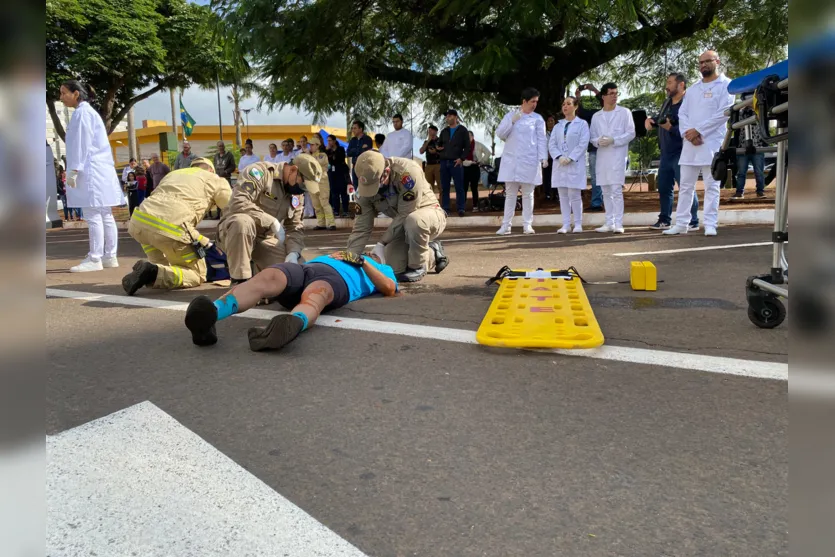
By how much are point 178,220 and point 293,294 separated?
2253 millimetres

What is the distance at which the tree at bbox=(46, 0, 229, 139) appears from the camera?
21.7 m

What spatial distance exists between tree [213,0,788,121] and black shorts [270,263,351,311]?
236 inches

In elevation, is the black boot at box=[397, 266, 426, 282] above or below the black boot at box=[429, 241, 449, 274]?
below

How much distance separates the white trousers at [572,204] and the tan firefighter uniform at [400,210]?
409cm

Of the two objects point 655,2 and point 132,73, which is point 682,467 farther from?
point 132,73

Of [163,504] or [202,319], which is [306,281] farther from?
[163,504]

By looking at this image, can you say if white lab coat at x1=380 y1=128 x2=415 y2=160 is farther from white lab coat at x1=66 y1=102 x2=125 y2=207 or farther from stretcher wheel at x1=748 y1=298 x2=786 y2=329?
stretcher wheel at x1=748 y1=298 x2=786 y2=329

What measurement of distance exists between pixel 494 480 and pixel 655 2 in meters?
10.8

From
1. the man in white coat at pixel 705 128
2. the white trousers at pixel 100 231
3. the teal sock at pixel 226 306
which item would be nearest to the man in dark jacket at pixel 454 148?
the man in white coat at pixel 705 128

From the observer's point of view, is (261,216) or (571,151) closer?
(261,216)

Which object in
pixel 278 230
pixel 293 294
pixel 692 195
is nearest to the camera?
pixel 293 294

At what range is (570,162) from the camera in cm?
989

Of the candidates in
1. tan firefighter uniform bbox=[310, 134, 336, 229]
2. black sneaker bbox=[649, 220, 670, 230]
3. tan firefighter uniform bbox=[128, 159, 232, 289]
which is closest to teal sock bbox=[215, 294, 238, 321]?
tan firefighter uniform bbox=[128, 159, 232, 289]

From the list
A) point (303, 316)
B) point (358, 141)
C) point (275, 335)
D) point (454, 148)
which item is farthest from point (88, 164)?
point (454, 148)
